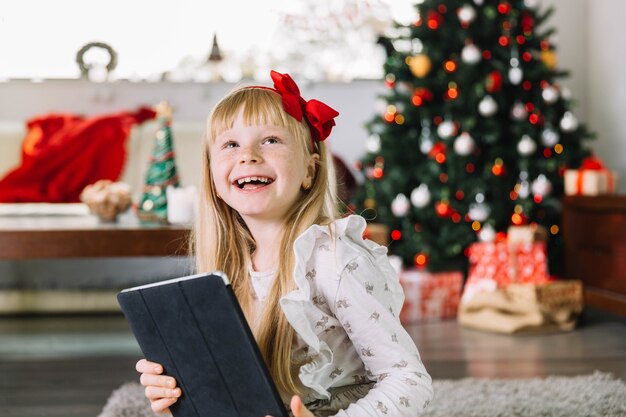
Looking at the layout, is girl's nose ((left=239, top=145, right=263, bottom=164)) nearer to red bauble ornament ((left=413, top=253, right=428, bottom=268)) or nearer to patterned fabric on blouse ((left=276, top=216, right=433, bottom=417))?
patterned fabric on blouse ((left=276, top=216, right=433, bottom=417))

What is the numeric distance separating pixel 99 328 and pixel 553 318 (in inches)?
71.3

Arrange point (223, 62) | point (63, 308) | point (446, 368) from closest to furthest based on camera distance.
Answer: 1. point (446, 368)
2. point (63, 308)
3. point (223, 62)

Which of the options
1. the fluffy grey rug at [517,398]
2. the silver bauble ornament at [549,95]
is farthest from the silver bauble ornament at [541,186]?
the fluffy grey rug at [517,398]

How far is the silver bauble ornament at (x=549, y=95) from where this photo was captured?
3809mm

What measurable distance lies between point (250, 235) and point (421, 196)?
2.44 metres

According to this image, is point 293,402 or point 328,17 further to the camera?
point 328,17

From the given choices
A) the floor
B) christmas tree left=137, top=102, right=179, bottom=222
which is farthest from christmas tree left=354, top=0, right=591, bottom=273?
christmas tree left=137, top=102, right=179, bottom=222

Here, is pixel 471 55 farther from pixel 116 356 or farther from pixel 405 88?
pixel 116 356

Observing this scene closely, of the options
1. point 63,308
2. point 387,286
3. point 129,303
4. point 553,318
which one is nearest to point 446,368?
point 553,318

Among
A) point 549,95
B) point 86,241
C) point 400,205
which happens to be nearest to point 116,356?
point 86,241

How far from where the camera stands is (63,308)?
3.84 metres

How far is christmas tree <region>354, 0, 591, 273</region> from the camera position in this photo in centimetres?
374

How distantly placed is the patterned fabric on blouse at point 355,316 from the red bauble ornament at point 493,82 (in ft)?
8.80

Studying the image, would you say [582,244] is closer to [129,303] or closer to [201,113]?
[201,113]
